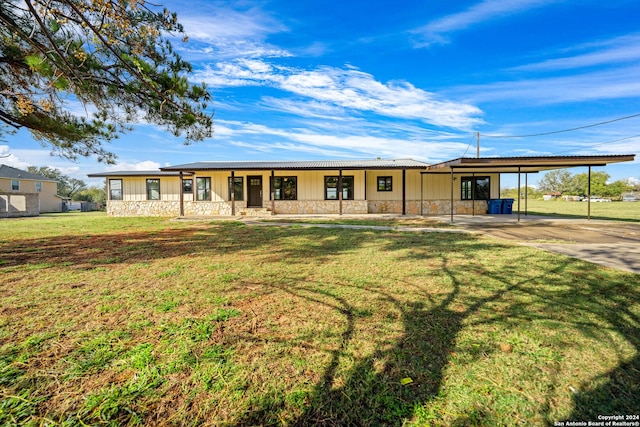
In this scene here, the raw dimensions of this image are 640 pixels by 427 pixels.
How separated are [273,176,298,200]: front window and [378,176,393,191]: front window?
215 inches

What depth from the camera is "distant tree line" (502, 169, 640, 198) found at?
57.7 m

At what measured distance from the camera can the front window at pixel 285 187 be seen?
19797 mm

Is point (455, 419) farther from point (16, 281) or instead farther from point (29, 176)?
point (29, 176)

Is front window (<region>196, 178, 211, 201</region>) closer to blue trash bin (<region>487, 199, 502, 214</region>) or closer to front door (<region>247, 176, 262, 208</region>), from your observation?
front door (<region>247, 176, 262, 208</region>)

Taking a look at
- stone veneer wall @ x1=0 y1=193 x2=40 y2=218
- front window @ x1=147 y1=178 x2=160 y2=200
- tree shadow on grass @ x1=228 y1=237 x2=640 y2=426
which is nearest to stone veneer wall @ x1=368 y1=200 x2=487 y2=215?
tree shadow on grass @ x1=228 y1=237 x2=640 y2=426

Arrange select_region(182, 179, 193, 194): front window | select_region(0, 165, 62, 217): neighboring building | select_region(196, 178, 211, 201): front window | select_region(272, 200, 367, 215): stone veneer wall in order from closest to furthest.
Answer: select_region(272, 200, 367, 215): stone veneer wall → select_region(196, 178, 211, 201): front window → select_region(182, 179, 193, 194): front window → select_region(0, 165, 62, 217): neighboring building

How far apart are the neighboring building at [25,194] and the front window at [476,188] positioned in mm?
32202

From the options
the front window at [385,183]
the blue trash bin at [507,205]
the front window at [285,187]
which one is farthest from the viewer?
the front window at [285,187]

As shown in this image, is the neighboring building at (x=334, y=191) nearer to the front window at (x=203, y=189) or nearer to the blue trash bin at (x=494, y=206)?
the front window at (x=203, y=189)

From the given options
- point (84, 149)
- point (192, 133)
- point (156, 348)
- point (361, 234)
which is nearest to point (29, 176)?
point (84, 149)

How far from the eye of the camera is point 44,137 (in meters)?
7.87

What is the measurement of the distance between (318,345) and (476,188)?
19564 millimetres

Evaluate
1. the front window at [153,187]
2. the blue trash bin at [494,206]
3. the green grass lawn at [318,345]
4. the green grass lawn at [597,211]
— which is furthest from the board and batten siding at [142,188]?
the green grass lawn at [597,211]

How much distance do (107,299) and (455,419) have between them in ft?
13.7
